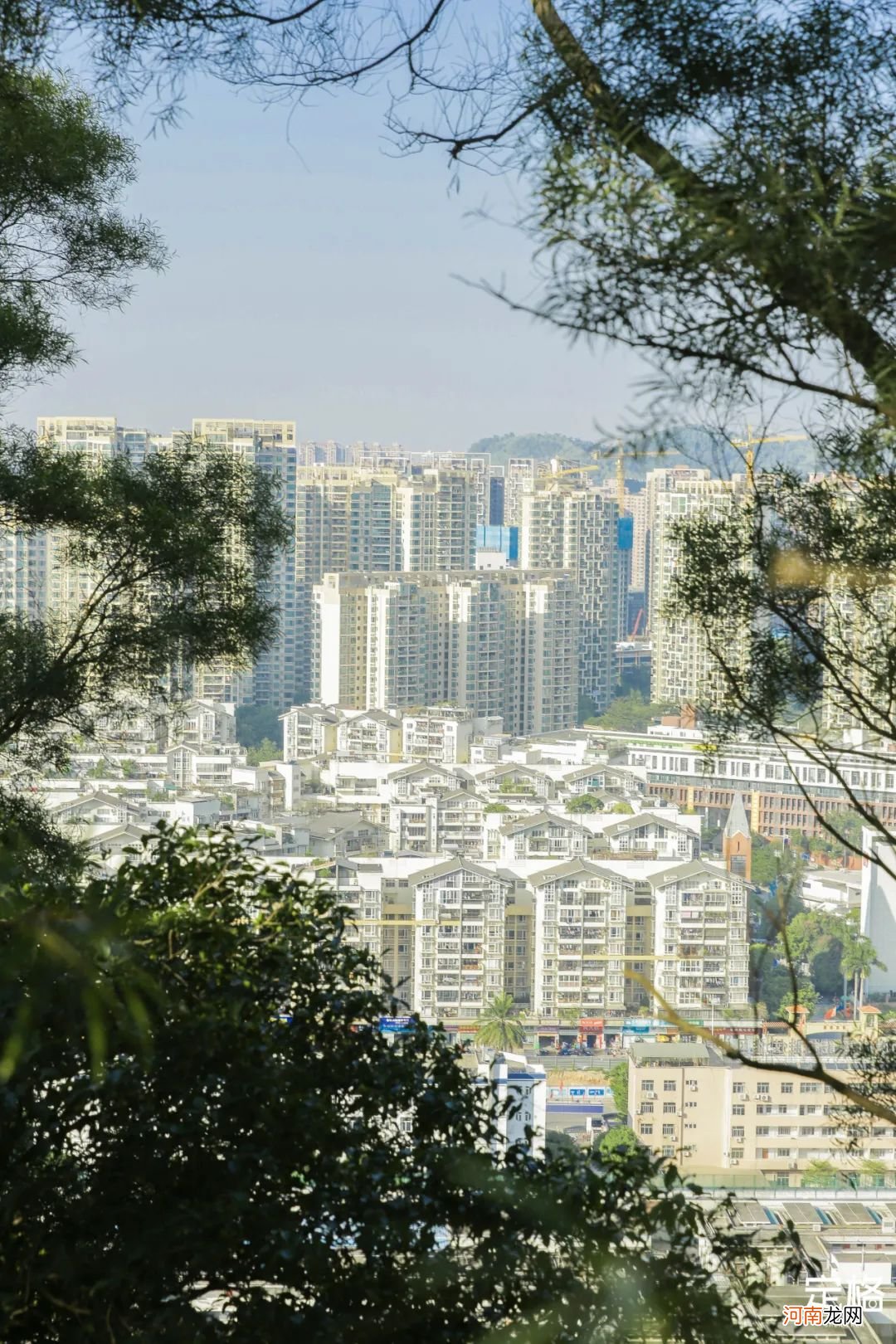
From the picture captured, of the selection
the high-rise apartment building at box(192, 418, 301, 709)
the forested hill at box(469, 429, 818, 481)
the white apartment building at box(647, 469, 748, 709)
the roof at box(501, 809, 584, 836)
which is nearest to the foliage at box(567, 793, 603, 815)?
the roof at box(501, 809, 584, 836)

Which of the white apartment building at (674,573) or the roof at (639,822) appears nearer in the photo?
the white apartment building at (674,573)

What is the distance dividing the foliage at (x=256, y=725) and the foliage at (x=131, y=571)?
11760 millimetres

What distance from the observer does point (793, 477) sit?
Answer: 1528 millimetres

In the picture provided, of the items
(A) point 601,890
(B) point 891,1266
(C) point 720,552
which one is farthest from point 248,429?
(C) point 720,552

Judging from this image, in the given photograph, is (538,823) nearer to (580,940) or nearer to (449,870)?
(580,940)

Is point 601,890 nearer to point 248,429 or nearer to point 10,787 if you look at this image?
point 248,429

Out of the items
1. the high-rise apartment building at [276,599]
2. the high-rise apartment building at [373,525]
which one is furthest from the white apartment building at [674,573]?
the high-rise apartment building at [373,525]

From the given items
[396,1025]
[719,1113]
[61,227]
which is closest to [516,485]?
[719,1113]

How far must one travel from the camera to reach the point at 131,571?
232 cm

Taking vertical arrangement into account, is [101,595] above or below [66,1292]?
above

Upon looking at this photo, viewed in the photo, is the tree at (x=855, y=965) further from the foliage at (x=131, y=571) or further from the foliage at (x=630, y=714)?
the foliage at (x=131, y=571)

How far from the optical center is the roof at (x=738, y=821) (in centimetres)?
791

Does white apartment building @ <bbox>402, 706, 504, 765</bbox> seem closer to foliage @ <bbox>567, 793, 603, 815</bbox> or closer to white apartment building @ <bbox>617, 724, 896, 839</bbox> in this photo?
white apartment building @ <bbox>617, 724, 896, 839</bbox>

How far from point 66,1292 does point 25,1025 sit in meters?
0.19
